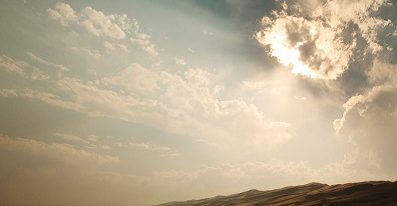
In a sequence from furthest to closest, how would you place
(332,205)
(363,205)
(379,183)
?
(379,183) → (332,205) → (363,205)

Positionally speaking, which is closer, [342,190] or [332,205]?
[332,205]

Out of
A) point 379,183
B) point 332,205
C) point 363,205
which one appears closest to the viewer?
point 363,205

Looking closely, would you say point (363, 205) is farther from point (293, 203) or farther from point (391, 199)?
point (293, 203)

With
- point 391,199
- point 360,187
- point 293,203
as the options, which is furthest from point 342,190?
point 391,199

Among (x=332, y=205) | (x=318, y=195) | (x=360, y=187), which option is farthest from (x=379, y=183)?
(x=332, y=205)

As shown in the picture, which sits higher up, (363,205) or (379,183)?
(379,183)

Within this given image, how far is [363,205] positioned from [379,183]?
4453cm

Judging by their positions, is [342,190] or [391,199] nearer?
[391,199]

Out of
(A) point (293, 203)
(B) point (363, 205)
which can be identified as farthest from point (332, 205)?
(A) point (293, 203)

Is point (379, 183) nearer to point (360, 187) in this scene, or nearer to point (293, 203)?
point (360, 187)

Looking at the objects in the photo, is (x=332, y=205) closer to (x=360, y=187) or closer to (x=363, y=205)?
(x=363, y=205)

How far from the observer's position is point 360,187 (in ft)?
597

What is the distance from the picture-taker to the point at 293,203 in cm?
18250

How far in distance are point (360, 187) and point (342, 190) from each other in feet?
28.4
